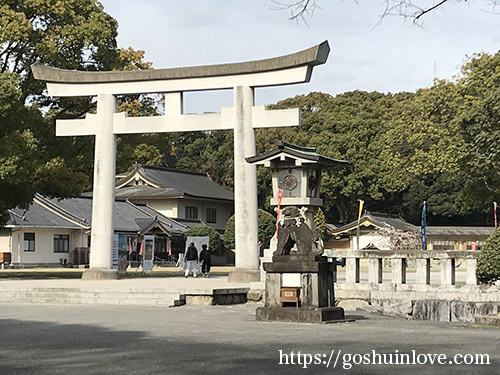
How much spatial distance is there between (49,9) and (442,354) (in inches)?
884

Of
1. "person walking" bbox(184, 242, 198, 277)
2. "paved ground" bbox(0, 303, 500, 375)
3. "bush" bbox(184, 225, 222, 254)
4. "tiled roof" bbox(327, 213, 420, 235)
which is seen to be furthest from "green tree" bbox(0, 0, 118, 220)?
"tiled roof" bbox(327, 213, 420, 235)

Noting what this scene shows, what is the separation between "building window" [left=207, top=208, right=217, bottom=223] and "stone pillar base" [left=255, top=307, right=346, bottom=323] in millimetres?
45599

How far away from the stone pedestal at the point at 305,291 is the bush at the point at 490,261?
311 cm

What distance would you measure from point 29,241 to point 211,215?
1640cm

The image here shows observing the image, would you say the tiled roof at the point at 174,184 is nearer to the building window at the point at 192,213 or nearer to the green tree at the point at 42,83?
the building window at the point at 192,213

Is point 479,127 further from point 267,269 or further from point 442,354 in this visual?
point 442,354

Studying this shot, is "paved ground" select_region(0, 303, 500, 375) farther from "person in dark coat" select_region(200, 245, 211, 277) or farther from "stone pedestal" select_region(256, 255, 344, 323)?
"person in dark coat" select_region(200, 245, 211, 277)

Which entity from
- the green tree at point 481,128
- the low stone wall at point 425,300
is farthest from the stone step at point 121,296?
the green tree at point 481,128

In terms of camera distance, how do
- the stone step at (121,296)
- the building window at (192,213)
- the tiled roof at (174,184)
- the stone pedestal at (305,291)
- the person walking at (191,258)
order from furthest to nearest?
the building window at (192,213)
the tiled roof at (174,184)
the person walking at (191,258)
the stone step at (121,296)
the stone pedestal at (305,291)

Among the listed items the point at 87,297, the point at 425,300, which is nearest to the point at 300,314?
the point at 425,300

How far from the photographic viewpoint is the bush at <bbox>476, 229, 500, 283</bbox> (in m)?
15.8

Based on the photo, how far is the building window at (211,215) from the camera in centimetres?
6079

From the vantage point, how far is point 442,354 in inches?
393

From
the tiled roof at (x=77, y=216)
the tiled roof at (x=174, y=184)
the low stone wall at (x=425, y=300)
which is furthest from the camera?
the tiled roof at (x=174, y=184)
